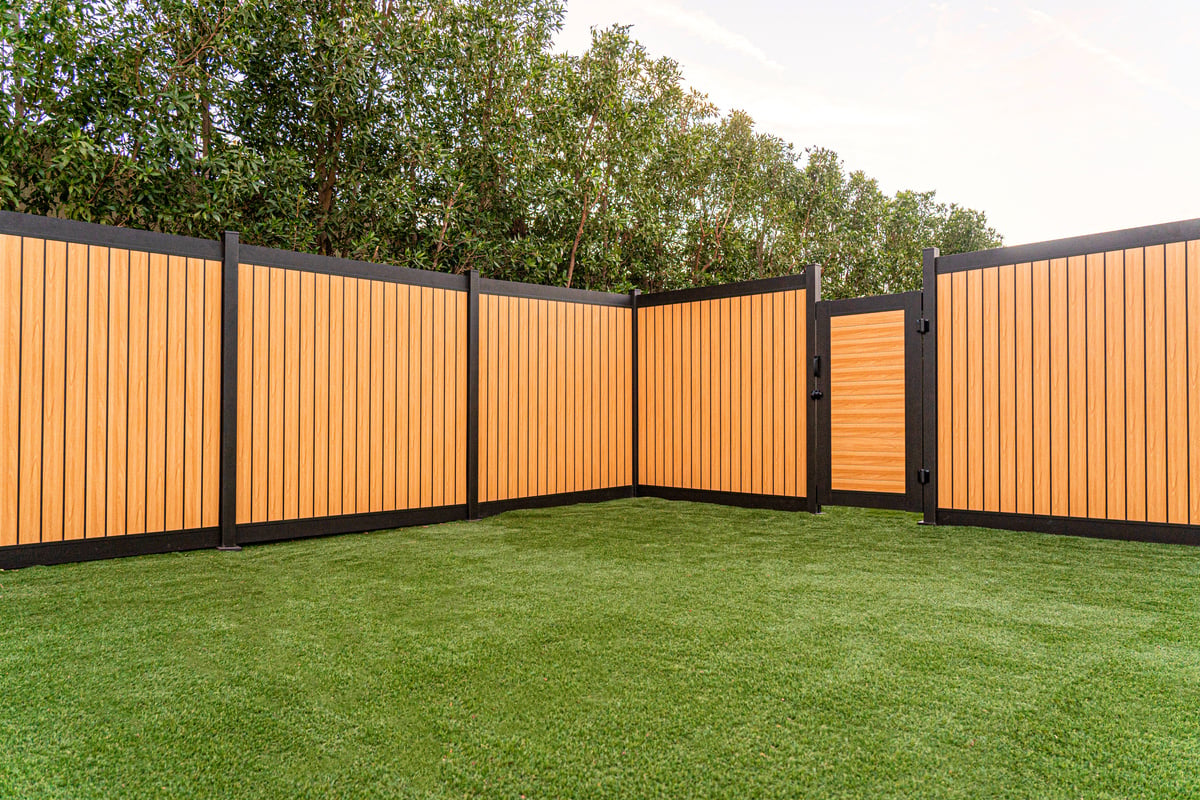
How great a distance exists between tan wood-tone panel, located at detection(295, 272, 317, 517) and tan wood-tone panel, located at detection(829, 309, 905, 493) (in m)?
4.47

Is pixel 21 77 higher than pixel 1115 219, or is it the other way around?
pixel 1115 219

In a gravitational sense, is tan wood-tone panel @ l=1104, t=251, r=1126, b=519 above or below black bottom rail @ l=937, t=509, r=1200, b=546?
above

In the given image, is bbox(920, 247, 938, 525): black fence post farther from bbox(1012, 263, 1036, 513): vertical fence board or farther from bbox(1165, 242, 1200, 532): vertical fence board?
bbox(1165, 242, 1200, 532): vertical fence board

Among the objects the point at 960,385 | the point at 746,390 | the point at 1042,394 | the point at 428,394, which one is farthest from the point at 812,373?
the point at 428,394

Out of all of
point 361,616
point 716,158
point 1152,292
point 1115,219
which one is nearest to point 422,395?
point 361,616

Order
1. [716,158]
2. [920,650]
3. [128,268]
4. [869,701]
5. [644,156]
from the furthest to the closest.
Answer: [716,158], [644,156], [128,268], [920,650], [869,701]

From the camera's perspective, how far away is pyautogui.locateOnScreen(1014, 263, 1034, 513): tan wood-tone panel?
486 cm

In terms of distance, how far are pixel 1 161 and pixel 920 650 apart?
697 centimetres

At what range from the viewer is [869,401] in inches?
230

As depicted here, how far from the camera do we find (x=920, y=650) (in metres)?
2.37

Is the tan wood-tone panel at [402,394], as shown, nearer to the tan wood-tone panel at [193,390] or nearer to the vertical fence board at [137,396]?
the tan wood-tone panel at [193,390]

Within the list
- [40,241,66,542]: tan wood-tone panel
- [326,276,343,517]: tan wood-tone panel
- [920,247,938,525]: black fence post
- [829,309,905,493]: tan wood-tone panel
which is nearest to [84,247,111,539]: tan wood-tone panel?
[40,241,66,542]: tan wood-tone panel

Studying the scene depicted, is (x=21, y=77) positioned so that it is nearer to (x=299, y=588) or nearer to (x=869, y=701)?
(x=299, y=588)

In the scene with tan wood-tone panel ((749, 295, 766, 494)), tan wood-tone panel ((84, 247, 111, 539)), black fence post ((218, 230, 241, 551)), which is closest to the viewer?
tan wood-tone panel ((84, 247, 111, 539))
